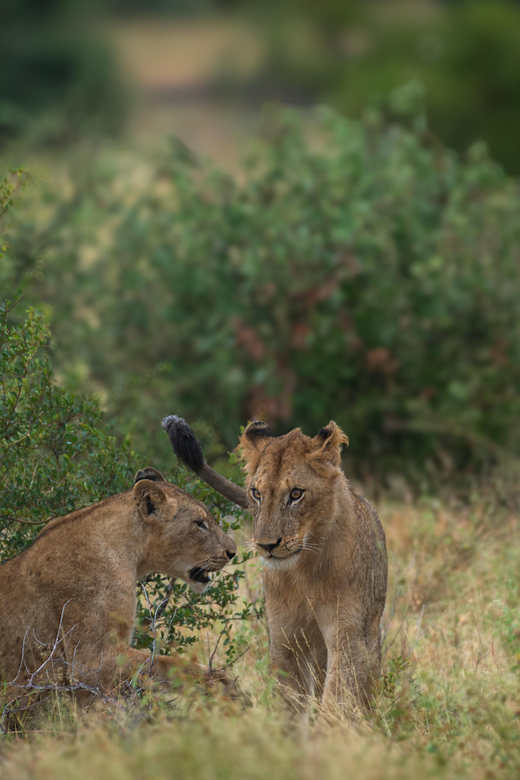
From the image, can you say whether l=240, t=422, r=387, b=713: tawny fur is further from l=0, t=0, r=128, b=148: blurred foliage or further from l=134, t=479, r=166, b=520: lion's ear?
l=0, t=0, r=128, b=148: blurred foliage

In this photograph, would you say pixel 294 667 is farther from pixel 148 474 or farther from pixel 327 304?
pixel 327 304

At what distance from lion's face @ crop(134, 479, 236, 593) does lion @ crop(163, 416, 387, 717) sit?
11.0 inches

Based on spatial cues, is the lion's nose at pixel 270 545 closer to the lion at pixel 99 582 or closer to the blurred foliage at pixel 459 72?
the lion at pixel 99 582

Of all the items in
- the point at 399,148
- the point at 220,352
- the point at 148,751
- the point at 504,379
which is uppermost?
the point at 399,148

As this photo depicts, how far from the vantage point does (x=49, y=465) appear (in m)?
6.16

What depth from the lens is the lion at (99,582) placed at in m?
5.23

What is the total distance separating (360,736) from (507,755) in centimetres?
60

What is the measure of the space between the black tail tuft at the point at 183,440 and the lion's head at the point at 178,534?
18 centimetres

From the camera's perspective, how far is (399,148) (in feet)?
41.8

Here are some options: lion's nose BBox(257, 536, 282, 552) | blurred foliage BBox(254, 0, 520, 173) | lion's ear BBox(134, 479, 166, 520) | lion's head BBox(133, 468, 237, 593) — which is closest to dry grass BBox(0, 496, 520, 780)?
lion's head BBox(133, 468, 237, 593)

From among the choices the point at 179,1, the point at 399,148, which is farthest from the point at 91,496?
the point at 179,1

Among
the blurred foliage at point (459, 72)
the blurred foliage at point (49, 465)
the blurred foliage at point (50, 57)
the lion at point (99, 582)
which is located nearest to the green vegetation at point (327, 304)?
the blurred foliage at point (49, 465)

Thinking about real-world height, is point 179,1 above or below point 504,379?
above

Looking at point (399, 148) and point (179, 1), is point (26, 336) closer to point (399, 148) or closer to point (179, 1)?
point (399, 148)
